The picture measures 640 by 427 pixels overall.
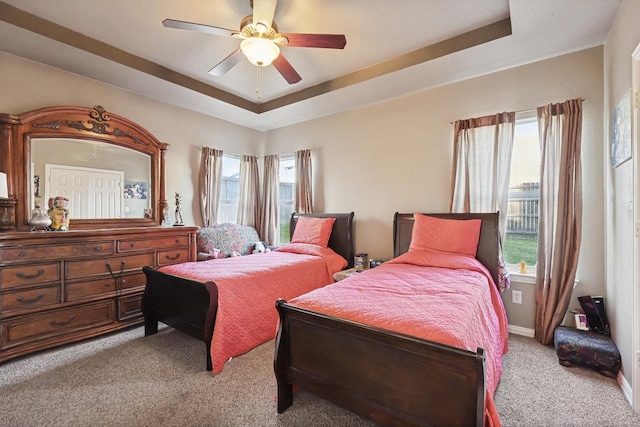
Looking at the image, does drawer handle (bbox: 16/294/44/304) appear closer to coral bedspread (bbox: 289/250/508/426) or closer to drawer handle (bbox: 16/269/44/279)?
drawer handle (bbox: 16/269/44/279)

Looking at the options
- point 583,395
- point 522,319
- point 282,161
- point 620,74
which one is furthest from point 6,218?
point 620,74

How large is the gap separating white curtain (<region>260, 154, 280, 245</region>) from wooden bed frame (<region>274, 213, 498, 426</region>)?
10.1ft

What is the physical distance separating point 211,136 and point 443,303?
4.03 metres

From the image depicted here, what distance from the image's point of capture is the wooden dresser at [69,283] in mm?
2314

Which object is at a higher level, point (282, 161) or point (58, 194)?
point (282, 161)

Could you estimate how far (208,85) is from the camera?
3664mm

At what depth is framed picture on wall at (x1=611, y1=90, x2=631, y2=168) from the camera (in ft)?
Result: 5.93

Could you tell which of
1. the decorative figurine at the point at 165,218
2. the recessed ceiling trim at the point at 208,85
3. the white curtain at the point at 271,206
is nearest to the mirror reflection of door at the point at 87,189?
the decorative figurine at the point at 165,218

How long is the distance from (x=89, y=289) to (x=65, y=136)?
161 cm

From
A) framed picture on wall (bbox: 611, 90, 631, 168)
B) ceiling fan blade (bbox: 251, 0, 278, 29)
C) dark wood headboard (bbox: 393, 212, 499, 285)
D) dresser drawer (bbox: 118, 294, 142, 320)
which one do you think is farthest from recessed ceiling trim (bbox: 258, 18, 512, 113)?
dresser drawer (bbox: 118, 294, 142, 320)

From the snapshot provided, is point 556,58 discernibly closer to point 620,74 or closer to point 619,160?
point 620,74

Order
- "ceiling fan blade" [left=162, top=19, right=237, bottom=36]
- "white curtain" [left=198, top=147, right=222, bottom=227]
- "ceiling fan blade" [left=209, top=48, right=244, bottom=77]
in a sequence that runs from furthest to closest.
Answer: "white curtain" [left=198, top=147, right=222, bottom=227], "ceiling fan blade" [left=209, top=48, right=244, bottom=77], "ceiling fan blade" [left=162, top=19, right=237, bottom=36]

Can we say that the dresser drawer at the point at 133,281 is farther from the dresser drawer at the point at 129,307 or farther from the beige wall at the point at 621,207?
the beige wall at the point at 621,207

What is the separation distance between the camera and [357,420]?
165cm
